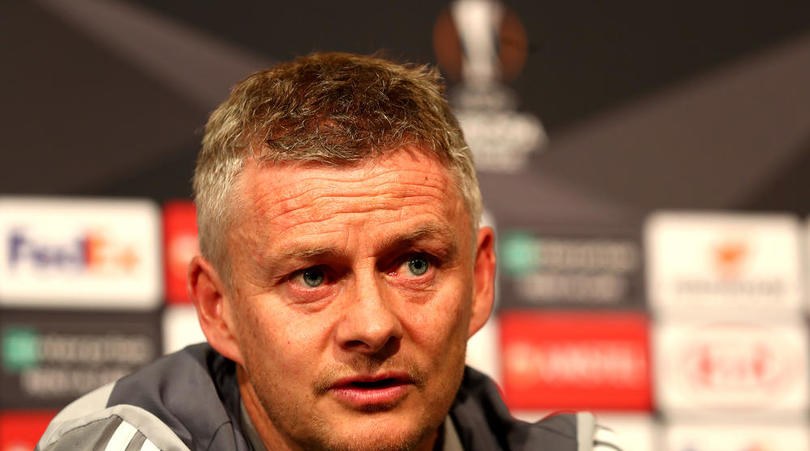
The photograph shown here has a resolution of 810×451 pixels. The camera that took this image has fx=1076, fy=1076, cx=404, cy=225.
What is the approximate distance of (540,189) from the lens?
2693mm

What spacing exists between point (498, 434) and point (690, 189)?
1603 millimetres

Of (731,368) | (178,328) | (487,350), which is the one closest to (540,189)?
(487,350)

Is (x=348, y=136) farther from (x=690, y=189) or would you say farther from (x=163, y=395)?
(x=690, y=189)

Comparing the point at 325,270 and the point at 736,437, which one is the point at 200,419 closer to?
the point at 325,270

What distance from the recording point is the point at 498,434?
138cm

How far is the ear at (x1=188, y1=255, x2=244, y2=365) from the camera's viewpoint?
1.21 meters

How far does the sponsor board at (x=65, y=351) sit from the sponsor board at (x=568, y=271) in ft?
2.82

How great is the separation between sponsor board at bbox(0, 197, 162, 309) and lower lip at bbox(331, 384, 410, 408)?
147 centimetres

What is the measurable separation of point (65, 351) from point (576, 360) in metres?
1.21

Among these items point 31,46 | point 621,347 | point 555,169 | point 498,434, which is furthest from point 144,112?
point 498,434

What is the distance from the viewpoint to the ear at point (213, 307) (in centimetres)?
121

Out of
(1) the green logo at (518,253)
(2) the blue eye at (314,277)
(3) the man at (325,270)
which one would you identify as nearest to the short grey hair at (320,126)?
(3) the man at (325,270)

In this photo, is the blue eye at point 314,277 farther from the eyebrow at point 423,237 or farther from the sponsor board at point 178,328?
the sponsor board at point 178,328

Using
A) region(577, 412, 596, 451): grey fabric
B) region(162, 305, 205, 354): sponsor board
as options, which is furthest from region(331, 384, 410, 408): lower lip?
region(162, 305, 205, 354): sponsor board
